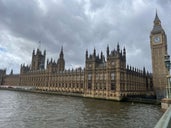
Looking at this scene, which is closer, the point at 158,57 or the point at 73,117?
Answer: the point at 73,117

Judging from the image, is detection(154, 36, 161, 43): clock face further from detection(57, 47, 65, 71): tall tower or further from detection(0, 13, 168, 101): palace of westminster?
detection(57, 47, 65, 71): tall tower

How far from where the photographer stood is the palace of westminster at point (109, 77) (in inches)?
3127

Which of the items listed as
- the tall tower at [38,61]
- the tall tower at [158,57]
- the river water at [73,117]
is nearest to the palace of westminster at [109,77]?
the tall tower at [158,57]

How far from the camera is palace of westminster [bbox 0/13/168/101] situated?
261ft

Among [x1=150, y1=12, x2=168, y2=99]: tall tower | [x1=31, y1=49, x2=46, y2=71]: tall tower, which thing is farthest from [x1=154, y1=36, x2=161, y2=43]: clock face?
[x1=31, y1=49, x2=46, y2=71]: tall tower

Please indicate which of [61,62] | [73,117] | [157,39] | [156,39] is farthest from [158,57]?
[73,117]

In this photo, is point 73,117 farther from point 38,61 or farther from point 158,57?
point 38,61

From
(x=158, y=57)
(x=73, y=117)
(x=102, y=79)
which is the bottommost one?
(x=73, y=117)

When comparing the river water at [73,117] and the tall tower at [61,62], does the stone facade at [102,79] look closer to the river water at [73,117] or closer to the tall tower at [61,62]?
the tall tower at [61,62]

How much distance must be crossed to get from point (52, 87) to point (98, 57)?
150ft

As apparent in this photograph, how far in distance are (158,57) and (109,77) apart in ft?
151

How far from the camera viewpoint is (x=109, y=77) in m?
81.1

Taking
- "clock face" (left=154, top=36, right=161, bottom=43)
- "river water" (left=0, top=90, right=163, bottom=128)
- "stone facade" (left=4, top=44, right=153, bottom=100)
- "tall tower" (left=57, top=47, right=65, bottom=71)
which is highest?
"clock face" (left=154, top=36, right=161, bottom=43)

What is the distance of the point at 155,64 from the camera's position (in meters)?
108
